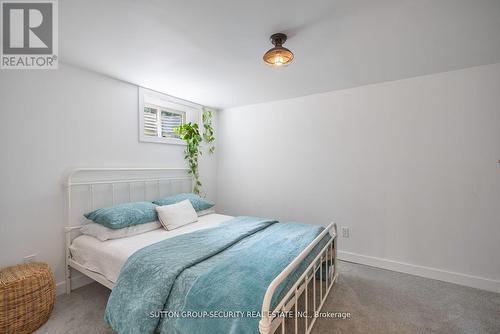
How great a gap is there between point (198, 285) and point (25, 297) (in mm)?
1457

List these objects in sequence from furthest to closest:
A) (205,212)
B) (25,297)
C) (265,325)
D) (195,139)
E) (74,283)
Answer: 1. (195,139)
2. (205,212)
3. (74,283)
4. (25,297)
5. (265,325)

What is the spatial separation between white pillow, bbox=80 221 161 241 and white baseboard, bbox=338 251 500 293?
8.50ft

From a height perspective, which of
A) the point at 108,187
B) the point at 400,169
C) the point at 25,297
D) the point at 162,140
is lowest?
the point at 25,297

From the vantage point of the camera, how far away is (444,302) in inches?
82.4

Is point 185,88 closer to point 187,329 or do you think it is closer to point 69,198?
point 69,198

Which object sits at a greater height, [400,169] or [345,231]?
[400,169]

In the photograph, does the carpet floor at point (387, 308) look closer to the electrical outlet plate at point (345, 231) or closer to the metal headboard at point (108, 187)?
the metal headboard at point (108, 187)

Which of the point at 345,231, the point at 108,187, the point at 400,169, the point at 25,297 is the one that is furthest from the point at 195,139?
the point at 400,169

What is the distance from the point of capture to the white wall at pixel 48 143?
6.40 ft

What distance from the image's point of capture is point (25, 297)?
5.44 ft

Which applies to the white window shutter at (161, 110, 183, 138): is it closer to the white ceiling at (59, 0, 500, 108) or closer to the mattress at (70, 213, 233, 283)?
the white ceiling at (59, 0, 500, 108)

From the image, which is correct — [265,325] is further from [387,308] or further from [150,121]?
[150,121]

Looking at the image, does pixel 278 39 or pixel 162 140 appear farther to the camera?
pixel 162 140

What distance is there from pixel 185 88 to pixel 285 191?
2134 millimetres
